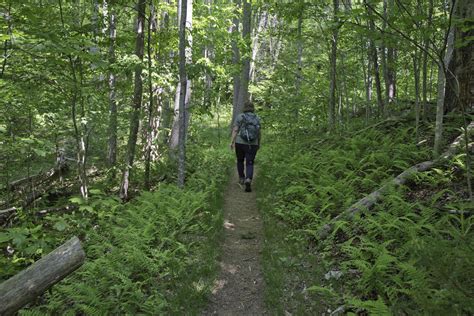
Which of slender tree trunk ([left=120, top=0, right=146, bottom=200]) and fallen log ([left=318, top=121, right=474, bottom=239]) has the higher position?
slender tree trunk ([left=120, top=0, right=146, bottom=200])

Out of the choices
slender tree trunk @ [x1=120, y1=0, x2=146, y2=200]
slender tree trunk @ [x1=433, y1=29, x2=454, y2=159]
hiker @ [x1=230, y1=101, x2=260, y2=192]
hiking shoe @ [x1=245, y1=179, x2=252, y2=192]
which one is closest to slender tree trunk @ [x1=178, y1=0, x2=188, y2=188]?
slender tree trunk @ [x1=120, y1=0, x2=146, y2=200]

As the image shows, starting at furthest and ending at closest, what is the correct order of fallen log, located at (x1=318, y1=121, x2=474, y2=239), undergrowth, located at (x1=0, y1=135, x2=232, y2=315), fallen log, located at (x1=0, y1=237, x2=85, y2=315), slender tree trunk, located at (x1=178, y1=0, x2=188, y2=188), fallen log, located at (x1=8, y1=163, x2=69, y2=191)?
fallen log, located at (x1=8, y1=163, x2=69, y2=191) → slender tree trunk, located at (x1=178, y1=0, x2=188, y2=188) → fallen log, located at (x1=318, y1=121, x2=474, y2=239) → undergrowth, located at (x1=0, y1=135, x2=232, y2=315) → fallen log, located at (x1=0, y1=237, x2=85, y2=315)

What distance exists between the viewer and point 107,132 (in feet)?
29.0

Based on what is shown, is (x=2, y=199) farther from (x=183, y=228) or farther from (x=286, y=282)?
(x=286, y=282)

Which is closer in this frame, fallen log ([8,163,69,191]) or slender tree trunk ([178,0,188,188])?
slender tree trunk ([178,0,188,188])

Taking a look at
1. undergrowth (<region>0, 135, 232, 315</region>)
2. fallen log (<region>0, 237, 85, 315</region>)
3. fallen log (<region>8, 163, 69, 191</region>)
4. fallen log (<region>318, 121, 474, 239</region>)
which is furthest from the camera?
fallen log (<region>8, 163, 69, 191</region>)

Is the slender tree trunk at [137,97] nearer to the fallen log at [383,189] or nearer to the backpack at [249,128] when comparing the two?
the backpack at [249,128]

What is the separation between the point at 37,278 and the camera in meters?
3.78

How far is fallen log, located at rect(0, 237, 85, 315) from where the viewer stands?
11.7 ft

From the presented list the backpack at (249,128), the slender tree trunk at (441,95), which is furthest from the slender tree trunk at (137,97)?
the slender tree trunk at (441,95)

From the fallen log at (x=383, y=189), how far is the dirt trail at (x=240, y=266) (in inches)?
55.5

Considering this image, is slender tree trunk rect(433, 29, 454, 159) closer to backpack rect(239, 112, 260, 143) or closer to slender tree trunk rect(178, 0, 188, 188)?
backpack rect(239, 112, 260, 143)

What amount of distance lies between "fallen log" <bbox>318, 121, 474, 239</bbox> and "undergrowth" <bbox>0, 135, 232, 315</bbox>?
221cm

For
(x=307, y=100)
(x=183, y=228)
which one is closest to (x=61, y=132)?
(x=183, y=228)
